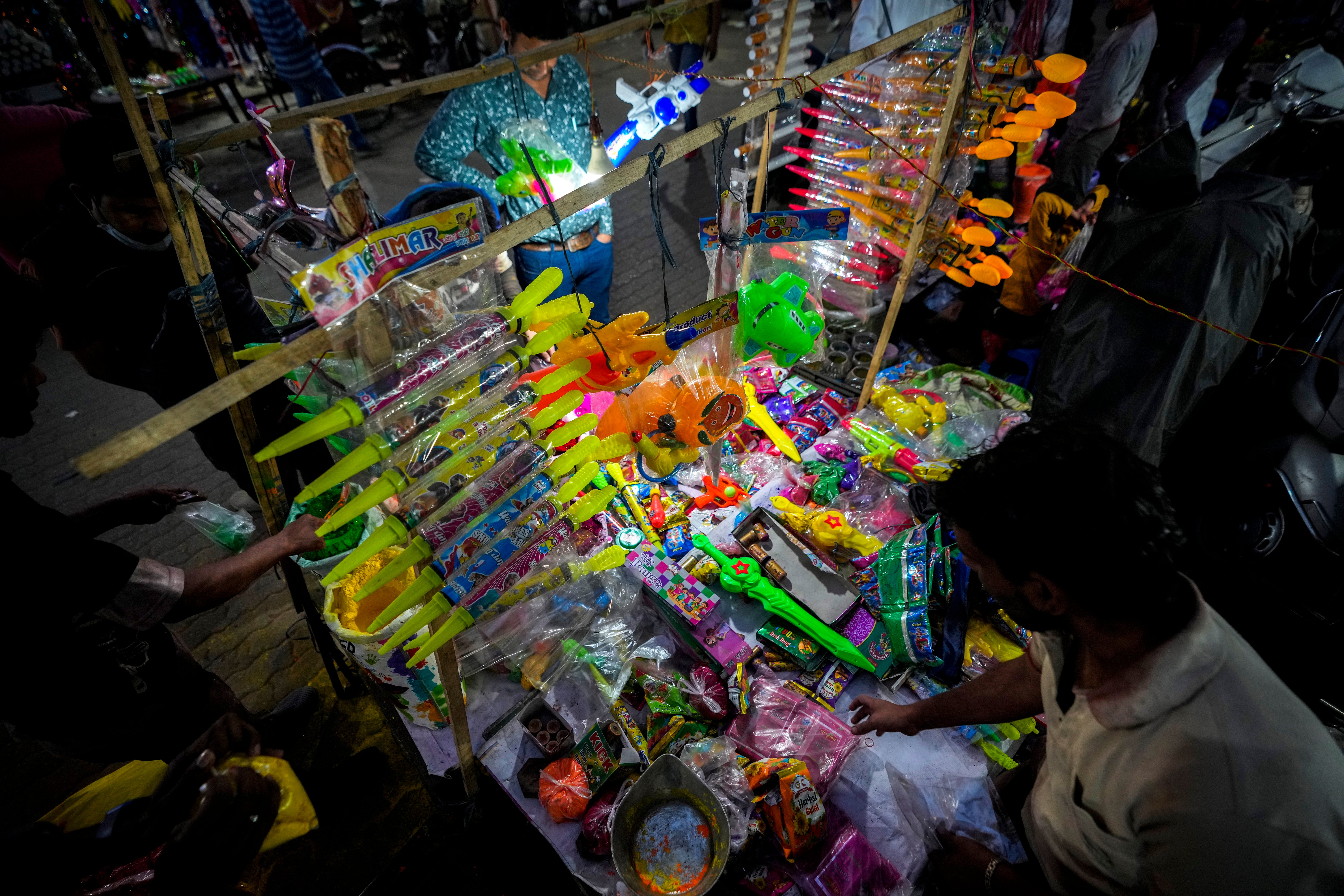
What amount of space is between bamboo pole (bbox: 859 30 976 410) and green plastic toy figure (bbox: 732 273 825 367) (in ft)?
3.25

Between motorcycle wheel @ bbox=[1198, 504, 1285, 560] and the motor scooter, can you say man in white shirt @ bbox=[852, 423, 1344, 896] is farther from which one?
the motor scooter

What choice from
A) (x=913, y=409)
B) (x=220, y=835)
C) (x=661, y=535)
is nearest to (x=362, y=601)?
(x=220, y=835)

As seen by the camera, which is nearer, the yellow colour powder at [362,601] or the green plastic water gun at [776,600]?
the yellow colour powder at [362,601]

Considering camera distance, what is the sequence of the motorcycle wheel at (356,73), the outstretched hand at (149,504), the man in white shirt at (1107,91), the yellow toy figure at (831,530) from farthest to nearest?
the motorcycle wheel at (356,73) < the man in white shirt at (1107,91) < the yellow toy figure at (831,530) < the outstretched hand at (149,504)

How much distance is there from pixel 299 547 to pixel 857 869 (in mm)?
1906

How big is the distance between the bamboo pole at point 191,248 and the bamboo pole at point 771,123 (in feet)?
6.42

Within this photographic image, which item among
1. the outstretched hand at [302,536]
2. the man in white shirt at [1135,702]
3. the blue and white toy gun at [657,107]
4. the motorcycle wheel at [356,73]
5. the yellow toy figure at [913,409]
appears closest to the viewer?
the man in white shirt at [1135,702]

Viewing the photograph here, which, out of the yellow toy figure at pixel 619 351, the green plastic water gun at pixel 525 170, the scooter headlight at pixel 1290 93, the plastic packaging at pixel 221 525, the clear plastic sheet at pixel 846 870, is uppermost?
the green plastic water gun at pixel 525 170

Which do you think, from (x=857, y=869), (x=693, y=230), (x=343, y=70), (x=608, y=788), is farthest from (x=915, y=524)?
(x=343, y=70)

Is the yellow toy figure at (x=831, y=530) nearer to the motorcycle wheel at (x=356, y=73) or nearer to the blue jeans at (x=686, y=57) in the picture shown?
the blue jeans at (x=686, y=57)

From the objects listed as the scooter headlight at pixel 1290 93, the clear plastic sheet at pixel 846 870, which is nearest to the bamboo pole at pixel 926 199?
the clear plastic sheet at pixel 846 870

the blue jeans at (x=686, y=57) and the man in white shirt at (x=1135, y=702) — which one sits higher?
the blue jeans at (x=686, y=57)

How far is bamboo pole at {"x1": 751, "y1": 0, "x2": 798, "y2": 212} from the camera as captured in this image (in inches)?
101

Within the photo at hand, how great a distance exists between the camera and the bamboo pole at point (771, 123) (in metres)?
2.55
